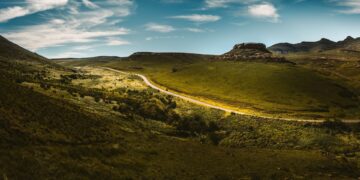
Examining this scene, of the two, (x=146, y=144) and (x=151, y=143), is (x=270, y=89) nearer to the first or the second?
(x=151, y=143)

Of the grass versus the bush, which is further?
the bush

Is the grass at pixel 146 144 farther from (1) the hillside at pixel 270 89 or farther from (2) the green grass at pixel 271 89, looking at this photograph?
(2) the green grass at pixel 271 89

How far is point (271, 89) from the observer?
109m

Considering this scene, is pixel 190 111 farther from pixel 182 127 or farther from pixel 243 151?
pixel 243 151

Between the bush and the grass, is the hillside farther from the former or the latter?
the grass

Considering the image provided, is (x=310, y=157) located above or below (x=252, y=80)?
below

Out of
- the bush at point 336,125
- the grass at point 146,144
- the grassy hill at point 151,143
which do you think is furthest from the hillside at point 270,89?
the grass at point 146,144

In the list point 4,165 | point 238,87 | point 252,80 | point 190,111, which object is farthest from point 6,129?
point 252,80

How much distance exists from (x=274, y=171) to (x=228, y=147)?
46.2ft

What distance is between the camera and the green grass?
87562 mm

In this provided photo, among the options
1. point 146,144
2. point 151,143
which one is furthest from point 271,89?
point 146,144

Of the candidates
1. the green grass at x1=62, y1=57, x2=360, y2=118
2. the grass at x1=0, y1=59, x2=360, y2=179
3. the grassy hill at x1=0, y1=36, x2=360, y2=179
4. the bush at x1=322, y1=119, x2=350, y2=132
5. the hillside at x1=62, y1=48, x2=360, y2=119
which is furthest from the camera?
the green grass at x1=62, y1=57, x2=360, y2=118

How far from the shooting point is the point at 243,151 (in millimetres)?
54844

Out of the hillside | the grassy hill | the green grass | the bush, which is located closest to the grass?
the grassy hill
